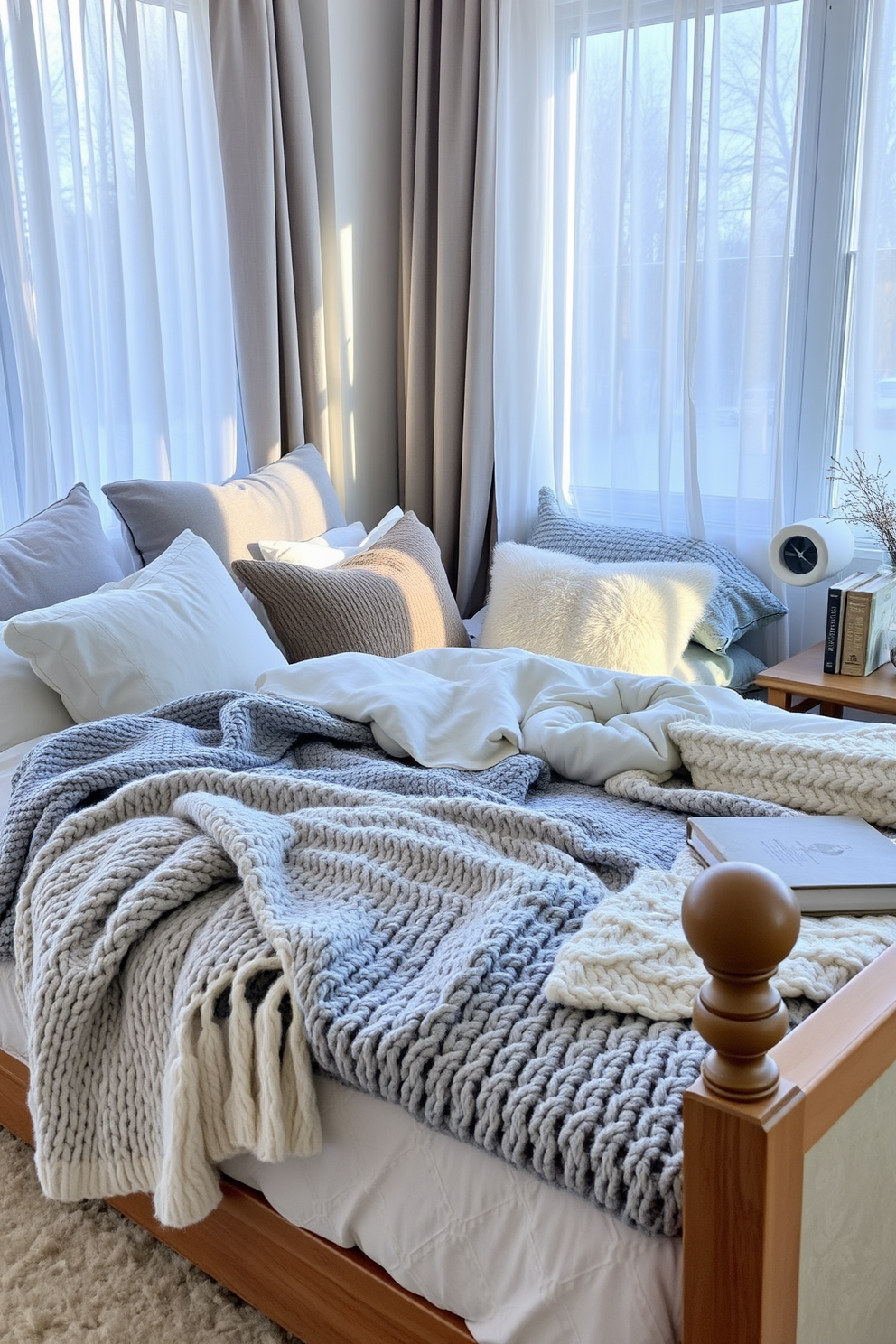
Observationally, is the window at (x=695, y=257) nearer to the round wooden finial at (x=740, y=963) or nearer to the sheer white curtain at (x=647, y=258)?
the sheer white curtain at (x=647, y=258)

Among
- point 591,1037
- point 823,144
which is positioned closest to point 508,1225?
point 591,1037

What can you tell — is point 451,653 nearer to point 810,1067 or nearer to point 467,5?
point 810,1067

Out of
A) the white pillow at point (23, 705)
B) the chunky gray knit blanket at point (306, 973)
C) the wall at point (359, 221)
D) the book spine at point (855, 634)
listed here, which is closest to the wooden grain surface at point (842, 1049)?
the chunky gray knit blanket at point (306, 973)

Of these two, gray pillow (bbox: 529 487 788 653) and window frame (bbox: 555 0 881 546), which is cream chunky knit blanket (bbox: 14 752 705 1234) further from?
window frame (bbox: 555 0 881 546)

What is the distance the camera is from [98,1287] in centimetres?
140

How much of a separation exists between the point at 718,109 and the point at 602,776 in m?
1.77

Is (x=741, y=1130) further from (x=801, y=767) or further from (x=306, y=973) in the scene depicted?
(x=801, y=767)

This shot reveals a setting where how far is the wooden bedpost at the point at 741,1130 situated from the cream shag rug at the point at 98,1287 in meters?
0.73

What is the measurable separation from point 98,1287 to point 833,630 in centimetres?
183

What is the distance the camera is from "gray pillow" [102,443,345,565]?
2.40 metres

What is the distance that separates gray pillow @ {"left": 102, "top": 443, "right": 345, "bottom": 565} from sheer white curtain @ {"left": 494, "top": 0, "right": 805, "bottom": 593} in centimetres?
62

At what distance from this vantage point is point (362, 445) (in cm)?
324

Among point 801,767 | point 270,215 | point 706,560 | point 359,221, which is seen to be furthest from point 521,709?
point 359,221

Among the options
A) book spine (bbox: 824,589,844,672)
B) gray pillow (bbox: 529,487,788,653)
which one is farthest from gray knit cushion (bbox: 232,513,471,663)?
book spine (bbox: 824,589,844,672)
